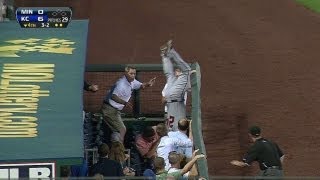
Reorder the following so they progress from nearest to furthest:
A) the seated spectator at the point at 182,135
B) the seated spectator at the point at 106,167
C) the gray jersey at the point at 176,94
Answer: the seated spectator at the point at 106,167, the seated spectator at the point at 182,135, the gray jersey at the point at 176,94

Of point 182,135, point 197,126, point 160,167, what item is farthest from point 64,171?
point 197,126

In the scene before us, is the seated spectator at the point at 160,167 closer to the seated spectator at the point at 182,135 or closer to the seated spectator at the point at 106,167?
the seated spectator at the point at 106,167

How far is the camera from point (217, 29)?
19.8 metres

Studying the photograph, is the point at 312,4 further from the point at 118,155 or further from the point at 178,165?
the point at 178,165

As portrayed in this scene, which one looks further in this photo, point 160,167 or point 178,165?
point 178,165

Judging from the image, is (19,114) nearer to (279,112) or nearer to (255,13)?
(279,112)

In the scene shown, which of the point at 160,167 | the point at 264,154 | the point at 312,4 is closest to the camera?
the point at 160,167
